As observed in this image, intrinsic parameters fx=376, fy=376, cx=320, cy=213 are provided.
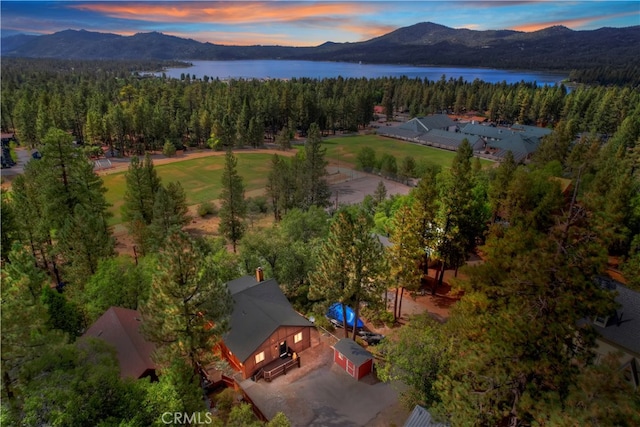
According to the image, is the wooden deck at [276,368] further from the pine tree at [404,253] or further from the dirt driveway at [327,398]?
the pine tree at [404,253]

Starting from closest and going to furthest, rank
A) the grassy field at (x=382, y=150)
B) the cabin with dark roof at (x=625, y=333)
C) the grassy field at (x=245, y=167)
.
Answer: the cabin with dark roof at (x=625, y=333), the grassy field at (x=245, y=167), the grassy field at (x=382, y=150)

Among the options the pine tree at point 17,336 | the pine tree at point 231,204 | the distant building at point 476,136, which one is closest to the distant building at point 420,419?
the pine tree at point 17,336

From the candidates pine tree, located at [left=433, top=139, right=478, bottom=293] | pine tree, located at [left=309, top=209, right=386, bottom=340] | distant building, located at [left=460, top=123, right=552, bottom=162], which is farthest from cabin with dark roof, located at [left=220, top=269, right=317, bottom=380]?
distant building, located at [left=460, top=123, right=552, bottom=162]

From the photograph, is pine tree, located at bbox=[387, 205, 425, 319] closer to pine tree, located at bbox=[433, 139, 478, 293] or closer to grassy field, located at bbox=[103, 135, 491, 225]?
pine tree, located at bbox=[433, 139, 478, 293]

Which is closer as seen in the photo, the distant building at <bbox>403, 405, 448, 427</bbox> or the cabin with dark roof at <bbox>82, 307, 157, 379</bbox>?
the distant building at <bbox>403, 405, 448, 427</bbox>

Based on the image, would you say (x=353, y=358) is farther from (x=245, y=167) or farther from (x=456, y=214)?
(x=245, y=167)

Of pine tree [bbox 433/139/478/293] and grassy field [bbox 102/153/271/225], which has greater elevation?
pine tree [bbox 433/139/478/293]
